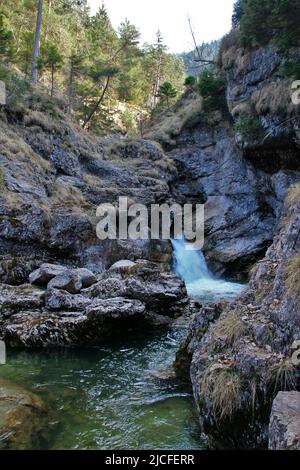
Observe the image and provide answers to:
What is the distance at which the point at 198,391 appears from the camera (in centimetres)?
606

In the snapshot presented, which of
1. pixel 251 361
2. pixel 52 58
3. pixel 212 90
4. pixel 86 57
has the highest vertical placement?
pixel 86 57

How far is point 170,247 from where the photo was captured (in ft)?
60.7

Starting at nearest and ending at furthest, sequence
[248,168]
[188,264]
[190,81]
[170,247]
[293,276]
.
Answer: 1. [293,276]
2. [170,247]
3. [188,264]
4. [248,168]
5. [190,81]

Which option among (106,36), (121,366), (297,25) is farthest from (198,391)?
(106,36)

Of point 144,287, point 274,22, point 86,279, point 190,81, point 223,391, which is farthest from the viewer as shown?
point 190,81

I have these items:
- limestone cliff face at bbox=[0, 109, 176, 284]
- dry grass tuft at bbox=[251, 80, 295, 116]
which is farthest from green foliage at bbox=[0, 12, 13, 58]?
dry grass tuft at bbox=[251, 80, 295, 116]

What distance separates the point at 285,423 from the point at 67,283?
8.76 m

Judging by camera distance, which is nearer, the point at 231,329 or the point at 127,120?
the point at 231,329

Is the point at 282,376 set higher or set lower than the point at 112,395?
higher

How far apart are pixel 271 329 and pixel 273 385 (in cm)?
101

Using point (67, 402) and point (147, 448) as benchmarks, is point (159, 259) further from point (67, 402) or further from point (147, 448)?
point (147, 448)

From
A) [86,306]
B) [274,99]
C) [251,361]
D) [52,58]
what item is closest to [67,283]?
[86,306]

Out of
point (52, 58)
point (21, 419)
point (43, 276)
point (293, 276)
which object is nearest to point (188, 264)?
point (43, 276)

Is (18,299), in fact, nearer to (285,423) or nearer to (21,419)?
(21,419)
